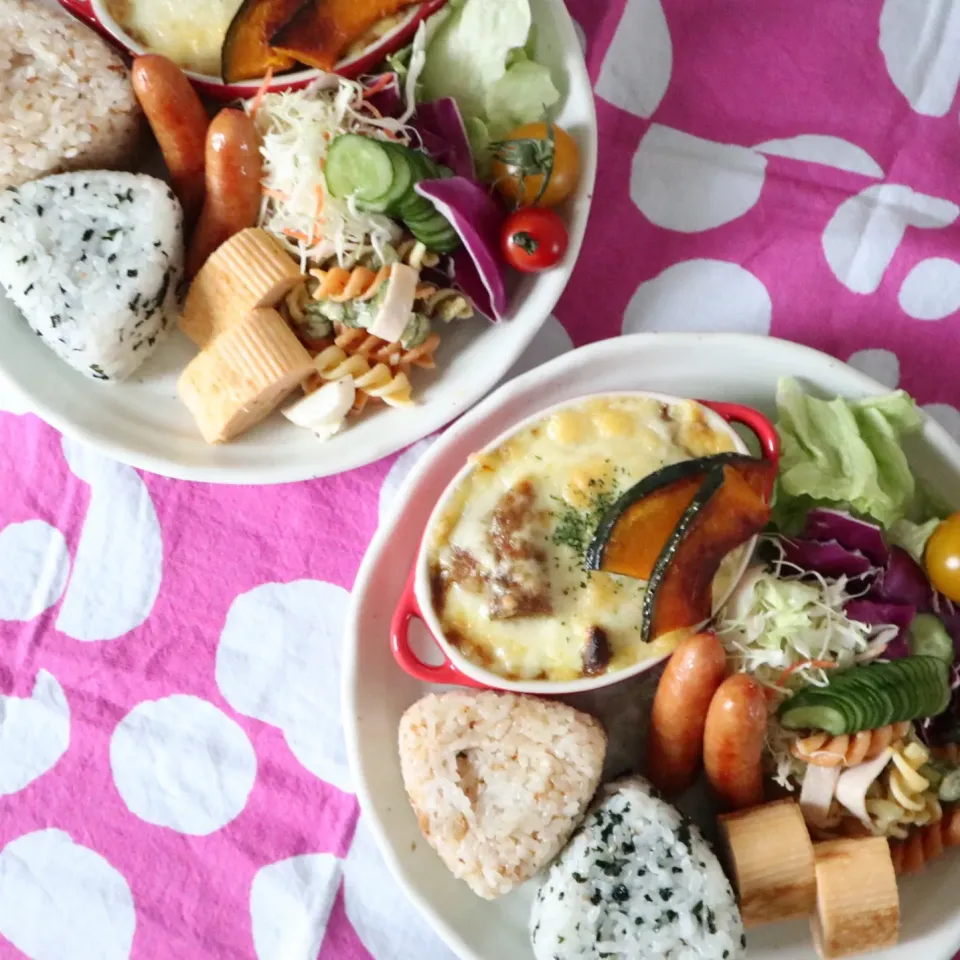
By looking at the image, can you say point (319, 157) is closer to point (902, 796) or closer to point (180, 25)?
point (180, 25)

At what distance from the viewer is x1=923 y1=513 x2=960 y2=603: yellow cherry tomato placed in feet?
4.20

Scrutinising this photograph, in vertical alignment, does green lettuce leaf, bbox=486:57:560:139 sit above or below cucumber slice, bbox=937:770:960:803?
above

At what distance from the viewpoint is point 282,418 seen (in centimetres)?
146

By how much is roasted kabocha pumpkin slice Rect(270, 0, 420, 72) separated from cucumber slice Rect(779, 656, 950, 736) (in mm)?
1133

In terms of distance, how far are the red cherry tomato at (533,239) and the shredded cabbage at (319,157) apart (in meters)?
0.19

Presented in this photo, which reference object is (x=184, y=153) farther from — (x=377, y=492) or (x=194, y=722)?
(x=194, y=722)

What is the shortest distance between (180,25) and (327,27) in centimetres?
23

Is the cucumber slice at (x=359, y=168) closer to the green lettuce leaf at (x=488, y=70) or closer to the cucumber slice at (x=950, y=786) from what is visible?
the green lettuce leaf at (x=488, y=70)

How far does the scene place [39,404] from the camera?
140cm

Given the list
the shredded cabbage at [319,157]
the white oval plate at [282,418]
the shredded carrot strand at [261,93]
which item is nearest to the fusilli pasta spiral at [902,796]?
the white oval plate at [282,418]

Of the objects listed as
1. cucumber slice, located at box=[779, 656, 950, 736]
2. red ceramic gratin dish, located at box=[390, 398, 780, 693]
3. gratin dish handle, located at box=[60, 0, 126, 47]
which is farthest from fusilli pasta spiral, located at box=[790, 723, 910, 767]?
gratin dish handle, located at box=[60, 0, 126, 47]

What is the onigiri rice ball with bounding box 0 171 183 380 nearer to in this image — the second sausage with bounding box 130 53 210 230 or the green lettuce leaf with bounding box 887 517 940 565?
the second sausage with bounding box 130 53 210 230

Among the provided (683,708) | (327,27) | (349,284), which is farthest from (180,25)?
(683,708)

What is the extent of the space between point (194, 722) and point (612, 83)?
1.21m
